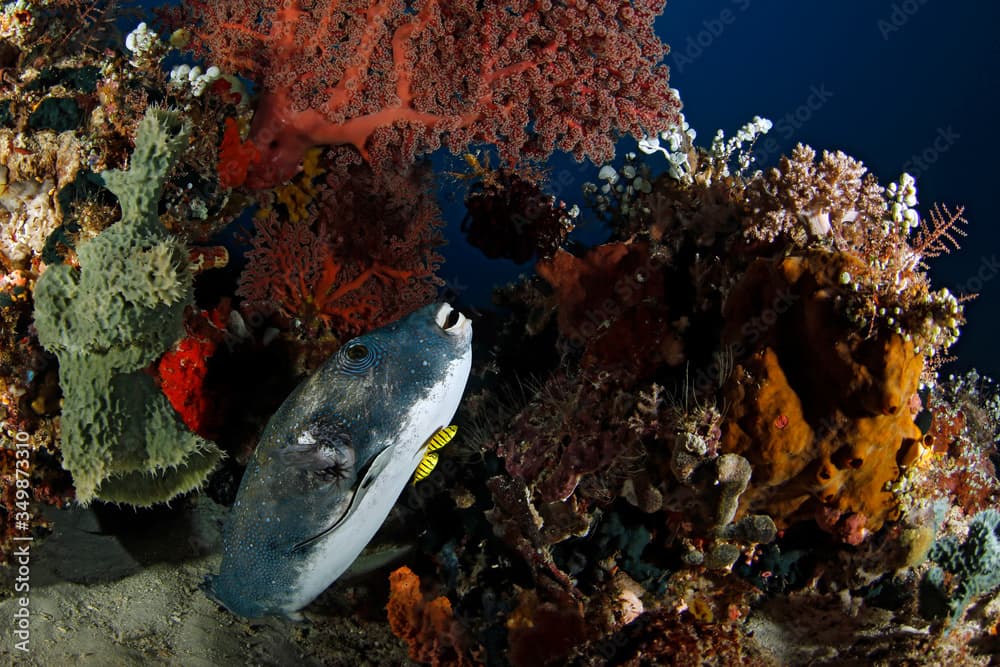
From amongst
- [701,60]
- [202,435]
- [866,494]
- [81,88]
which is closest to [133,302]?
[202,435]

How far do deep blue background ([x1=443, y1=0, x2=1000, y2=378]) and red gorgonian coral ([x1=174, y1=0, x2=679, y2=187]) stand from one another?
488cm

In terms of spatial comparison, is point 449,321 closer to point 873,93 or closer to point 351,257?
point 351,257

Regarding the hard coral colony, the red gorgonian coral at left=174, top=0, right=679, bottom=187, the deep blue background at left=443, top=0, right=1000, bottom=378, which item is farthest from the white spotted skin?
the deep blue background at left=443, top=0, right=1000, bottom=378

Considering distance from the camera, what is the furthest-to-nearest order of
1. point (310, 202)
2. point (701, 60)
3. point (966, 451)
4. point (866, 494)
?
point (701, 60) < point (310, 202) < point (966, 451) < point (866, 494)

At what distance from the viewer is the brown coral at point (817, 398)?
10.6ft

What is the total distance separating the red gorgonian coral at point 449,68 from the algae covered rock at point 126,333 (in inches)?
49.3

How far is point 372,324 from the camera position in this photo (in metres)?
4.69

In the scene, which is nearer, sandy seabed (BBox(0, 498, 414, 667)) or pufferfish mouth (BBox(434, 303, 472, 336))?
pufferfish mouth (BBox(434, 303, 472, 336))

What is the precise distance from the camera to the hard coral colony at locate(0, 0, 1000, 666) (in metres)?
3.48

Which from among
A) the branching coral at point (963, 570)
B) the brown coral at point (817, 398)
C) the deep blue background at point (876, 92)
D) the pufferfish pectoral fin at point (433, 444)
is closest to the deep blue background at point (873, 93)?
the deep blue background at point (876, 92)

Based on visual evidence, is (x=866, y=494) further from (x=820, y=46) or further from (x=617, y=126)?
(x=820, y=46)

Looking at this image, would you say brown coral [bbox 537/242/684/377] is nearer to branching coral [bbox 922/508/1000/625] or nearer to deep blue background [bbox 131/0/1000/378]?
branching coral [bbox 922/508/1000/625]

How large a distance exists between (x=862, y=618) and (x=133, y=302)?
5.70 metres

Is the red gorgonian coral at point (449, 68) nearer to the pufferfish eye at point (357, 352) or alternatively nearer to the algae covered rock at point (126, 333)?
the algae covered rock at point (126, 333)
